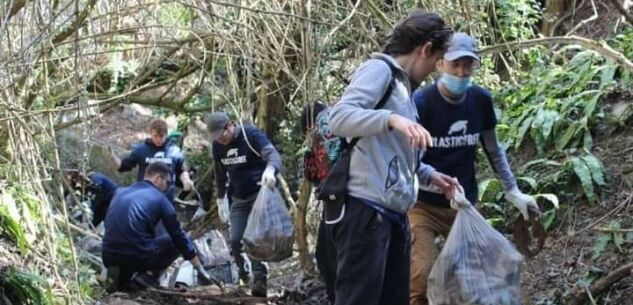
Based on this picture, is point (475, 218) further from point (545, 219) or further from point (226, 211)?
point (226, 211)

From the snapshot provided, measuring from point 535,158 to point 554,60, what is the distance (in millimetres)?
2227

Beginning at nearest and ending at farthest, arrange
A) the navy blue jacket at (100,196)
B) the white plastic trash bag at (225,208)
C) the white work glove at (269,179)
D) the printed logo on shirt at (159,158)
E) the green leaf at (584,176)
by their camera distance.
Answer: the green leaf at (584,176) < the white work glove at (269,179) < the white plastic trash bag at (225,208) < the printed logo on shirt at (159,158) < the navy blue jacket at (100,196)

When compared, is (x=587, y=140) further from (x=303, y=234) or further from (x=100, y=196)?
(x=100, y=196)

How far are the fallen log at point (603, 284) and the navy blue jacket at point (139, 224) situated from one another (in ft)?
11.1

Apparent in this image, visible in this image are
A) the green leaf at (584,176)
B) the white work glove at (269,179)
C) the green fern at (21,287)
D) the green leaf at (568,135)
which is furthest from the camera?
the green leaf at (568,135)

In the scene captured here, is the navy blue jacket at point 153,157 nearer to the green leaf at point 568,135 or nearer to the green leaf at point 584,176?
the green leaf at point 568,135

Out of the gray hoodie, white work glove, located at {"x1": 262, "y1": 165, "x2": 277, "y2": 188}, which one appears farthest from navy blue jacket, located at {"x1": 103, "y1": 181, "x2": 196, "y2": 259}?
the gray hoodie

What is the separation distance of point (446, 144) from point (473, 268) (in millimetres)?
814

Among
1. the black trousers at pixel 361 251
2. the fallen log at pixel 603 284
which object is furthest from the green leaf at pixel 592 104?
the black trousers at pixel 361 251

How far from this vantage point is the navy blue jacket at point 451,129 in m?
4.98

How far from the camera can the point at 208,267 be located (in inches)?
356

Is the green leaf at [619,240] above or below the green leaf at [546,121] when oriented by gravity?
below

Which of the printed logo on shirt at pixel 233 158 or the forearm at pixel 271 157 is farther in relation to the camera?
the printed logo on shirt at pixel 233 158

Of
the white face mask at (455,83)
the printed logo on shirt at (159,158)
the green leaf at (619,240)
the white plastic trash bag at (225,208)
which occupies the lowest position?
the white plastic trash bag at (225,208)
